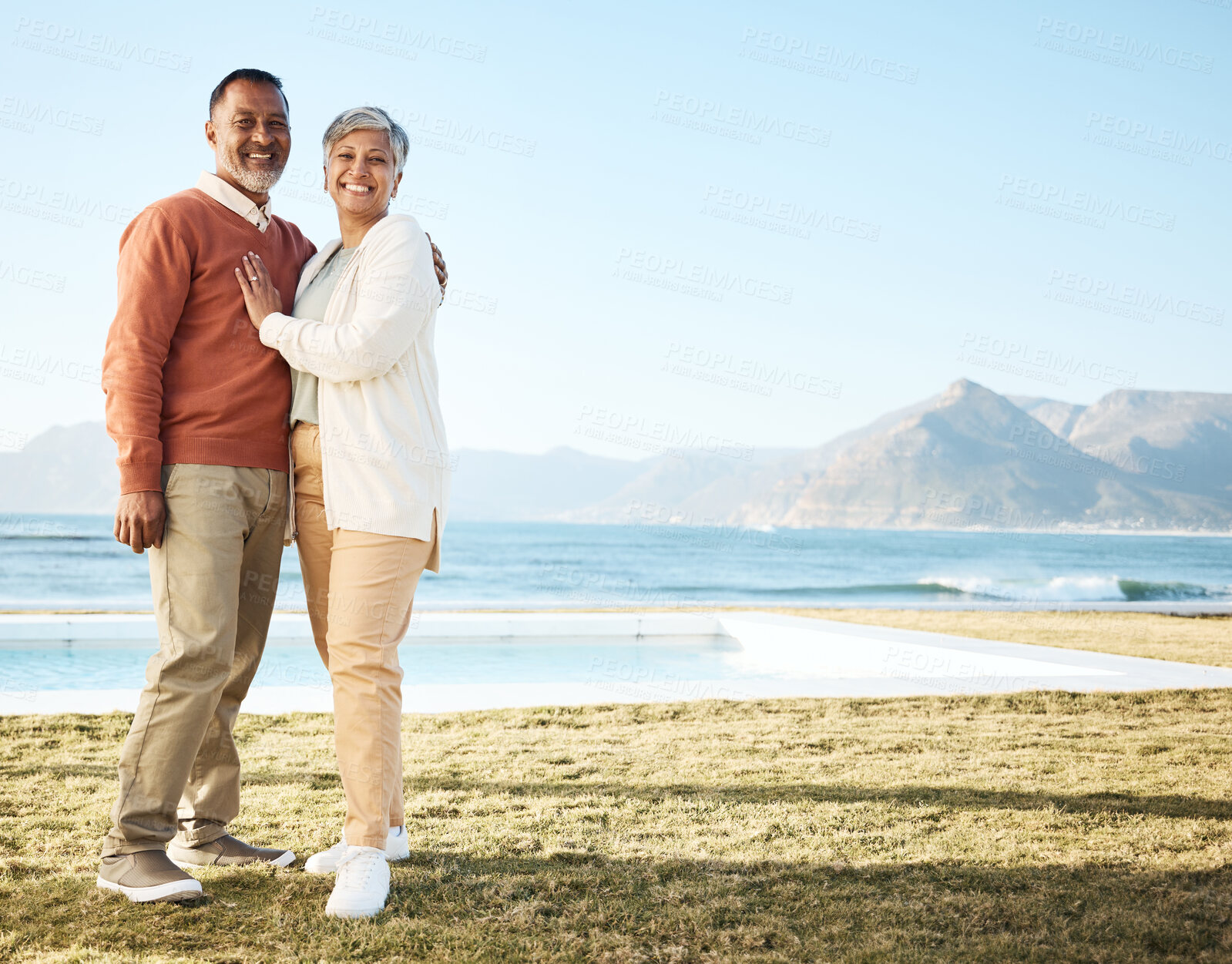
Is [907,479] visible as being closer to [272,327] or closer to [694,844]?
[694,844]

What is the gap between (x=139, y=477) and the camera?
208 centimetres

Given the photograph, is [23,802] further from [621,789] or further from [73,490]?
[73,490]

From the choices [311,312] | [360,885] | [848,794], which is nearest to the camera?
[360,885]

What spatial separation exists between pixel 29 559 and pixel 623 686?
27.3m

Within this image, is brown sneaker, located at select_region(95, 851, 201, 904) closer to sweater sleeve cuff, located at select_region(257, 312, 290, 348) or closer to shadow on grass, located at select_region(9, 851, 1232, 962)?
shadow on grass, located at select_region(9, 851, 1232, 962)

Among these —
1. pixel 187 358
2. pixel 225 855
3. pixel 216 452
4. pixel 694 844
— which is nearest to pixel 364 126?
pixel 187 358

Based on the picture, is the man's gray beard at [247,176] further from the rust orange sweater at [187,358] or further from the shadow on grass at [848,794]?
the shadow on grass at [848,794]

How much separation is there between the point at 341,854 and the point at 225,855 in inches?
12.7

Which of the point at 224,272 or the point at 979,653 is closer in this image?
the point at 224,272

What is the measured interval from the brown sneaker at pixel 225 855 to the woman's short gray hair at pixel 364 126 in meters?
1.78

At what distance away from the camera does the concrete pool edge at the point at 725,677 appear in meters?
4.96

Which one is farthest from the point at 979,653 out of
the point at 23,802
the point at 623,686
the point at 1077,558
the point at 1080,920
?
the point at 1077,558

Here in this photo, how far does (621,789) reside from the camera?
3.22m

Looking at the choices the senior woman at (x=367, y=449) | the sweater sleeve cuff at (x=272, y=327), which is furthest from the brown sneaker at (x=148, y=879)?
the sweater sleeve cuff at (x=272, y=327)
